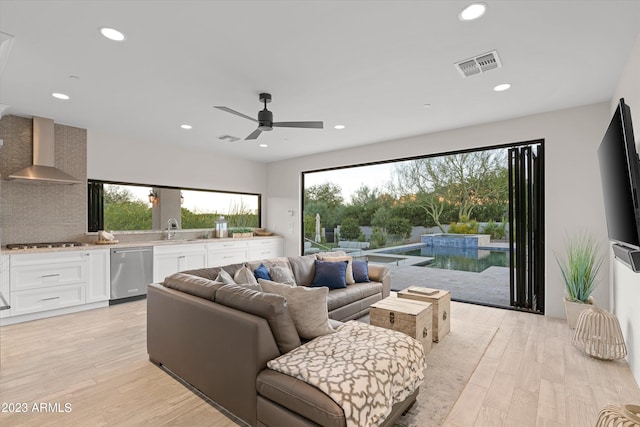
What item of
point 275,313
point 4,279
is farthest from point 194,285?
point 4,279

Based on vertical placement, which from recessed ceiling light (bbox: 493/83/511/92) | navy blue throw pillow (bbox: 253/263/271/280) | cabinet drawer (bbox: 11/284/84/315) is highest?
recessed ceiling light (bbox: 493/83/511/92)

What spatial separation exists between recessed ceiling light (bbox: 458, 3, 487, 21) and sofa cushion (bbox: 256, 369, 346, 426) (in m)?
2.53

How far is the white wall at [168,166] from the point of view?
5.07 meters

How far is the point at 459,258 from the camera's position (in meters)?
6.32

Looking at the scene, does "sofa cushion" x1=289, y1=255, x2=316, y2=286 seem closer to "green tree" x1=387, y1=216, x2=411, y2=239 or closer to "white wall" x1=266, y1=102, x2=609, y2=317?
"green tree" x1=387, y1=216, x2=411, y2=239

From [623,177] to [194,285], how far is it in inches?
122

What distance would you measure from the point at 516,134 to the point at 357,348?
158 inches

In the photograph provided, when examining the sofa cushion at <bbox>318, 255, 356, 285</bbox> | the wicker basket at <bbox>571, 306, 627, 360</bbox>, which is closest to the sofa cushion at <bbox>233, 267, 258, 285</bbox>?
the sofa cushion at <bbox>318, 255, 356, 285</bbox>

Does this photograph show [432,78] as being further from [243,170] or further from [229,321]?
[243,170]

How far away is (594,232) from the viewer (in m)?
3.82

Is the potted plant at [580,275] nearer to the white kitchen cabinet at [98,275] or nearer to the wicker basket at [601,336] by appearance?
the wicker basket at [601,336]

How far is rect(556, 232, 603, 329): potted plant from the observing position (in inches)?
140

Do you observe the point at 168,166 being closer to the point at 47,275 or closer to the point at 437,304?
the point at 47,275

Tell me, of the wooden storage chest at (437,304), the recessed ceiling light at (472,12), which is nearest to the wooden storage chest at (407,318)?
the wooden storage chest at (437,304)
